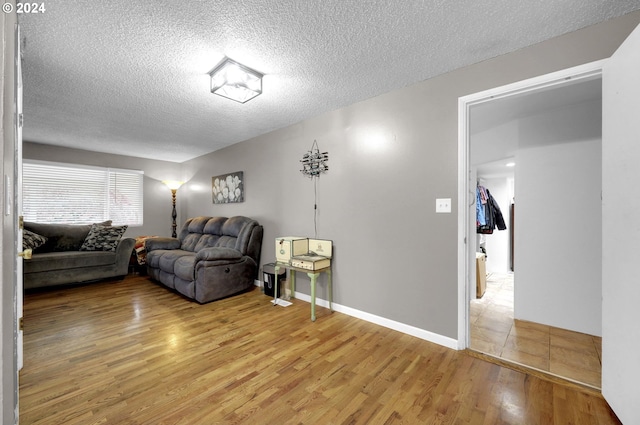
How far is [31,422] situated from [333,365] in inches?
65.8

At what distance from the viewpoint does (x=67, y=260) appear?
12.0 feet

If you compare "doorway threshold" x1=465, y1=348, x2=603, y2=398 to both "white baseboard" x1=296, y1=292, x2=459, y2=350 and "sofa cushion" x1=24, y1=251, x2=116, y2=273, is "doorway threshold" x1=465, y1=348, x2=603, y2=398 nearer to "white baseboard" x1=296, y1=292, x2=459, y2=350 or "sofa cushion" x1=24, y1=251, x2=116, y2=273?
"white baseboard" x1=296, y1=292, x2=459, y2=350

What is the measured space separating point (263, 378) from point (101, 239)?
157 inches

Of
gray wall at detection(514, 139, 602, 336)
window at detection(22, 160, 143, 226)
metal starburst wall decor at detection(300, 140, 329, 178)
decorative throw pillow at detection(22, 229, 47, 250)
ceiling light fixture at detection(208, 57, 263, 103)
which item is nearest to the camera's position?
ceiling light fixture at detection(208, 57, 263, 103)

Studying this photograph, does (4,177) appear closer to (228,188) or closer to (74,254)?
(228,188)

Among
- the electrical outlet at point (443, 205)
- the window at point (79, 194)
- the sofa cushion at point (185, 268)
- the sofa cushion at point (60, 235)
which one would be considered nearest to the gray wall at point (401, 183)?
the electrical outlet at point (443, 205)

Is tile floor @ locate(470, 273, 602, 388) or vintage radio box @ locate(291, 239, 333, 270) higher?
vintage radio box @ locate(291, 239, 333, 270)

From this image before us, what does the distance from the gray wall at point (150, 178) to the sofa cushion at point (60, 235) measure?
0.87m

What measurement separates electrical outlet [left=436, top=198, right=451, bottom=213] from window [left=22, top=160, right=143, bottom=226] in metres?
5.52

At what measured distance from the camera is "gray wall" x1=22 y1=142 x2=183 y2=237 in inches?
184

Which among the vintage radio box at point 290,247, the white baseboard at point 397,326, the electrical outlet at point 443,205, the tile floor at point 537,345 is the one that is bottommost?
the tile floor at point 537,345

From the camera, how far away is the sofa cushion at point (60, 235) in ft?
12.8

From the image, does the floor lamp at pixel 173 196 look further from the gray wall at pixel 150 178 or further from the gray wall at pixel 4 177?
the gray wall at pixel 4 177

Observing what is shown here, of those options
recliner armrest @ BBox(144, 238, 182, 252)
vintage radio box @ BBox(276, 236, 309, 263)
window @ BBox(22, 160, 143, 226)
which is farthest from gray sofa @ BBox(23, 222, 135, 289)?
vintage radio box @ BBox(276, 236, 309, 263)
